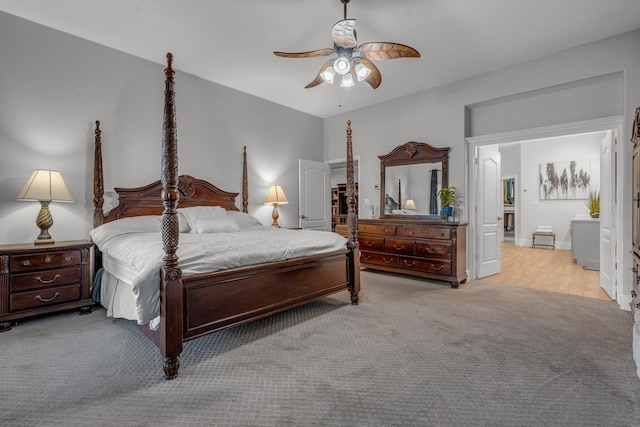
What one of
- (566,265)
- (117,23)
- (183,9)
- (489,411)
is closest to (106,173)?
(117,23)

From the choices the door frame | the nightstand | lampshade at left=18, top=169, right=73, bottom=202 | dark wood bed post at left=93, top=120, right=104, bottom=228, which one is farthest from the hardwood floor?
lampshade at left=18, top=169, right=73, bottom=202

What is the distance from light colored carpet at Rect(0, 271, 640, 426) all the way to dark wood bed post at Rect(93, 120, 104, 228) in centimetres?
112

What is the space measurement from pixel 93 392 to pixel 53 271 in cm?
175

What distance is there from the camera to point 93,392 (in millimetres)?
1815

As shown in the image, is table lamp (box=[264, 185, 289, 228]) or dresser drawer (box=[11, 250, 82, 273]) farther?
table lamp (box=[264, 185, 289, 228])

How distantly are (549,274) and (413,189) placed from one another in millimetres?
2491

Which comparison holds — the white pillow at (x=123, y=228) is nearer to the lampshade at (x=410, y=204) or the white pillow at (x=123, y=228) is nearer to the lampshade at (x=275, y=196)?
the lampshade at (x=275, y=196)

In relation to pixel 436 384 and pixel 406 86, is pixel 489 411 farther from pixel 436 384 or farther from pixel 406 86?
pixel 406 86

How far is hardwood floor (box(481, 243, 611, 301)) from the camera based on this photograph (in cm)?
409

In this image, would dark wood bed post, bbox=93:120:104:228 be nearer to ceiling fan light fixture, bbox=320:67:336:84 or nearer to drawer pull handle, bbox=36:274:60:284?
drawer pull handle, bbox=36:274:60:284

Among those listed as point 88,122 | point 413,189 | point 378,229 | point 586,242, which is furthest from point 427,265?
point 88,122

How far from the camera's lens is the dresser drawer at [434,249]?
→ 4.25 metres

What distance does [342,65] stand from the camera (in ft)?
9.73

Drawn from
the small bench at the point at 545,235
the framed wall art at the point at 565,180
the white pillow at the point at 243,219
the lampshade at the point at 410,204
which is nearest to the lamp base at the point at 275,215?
the white pillow at the point at 243,219
